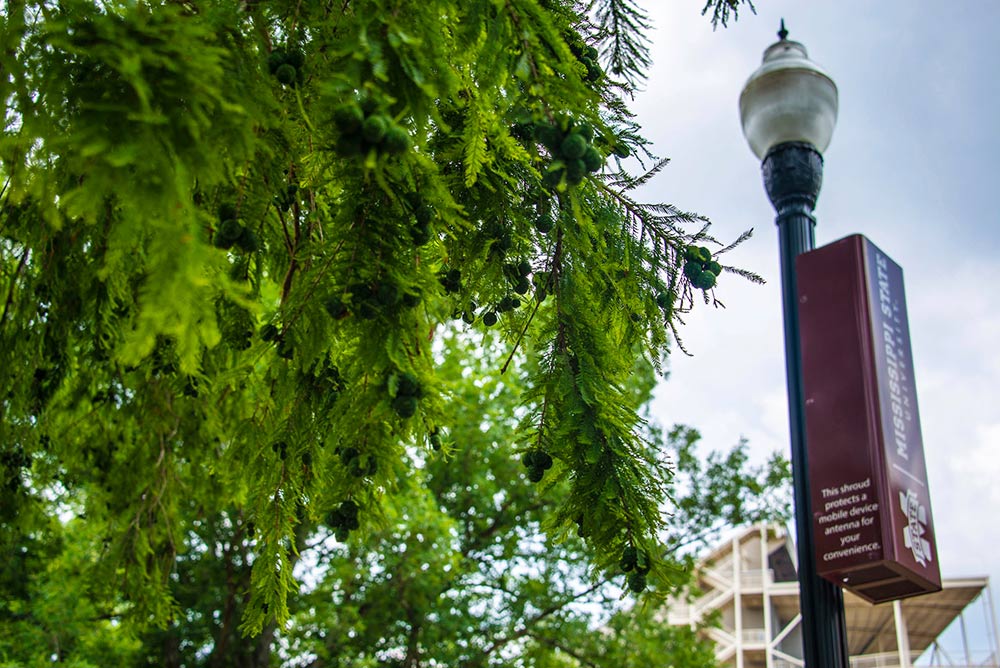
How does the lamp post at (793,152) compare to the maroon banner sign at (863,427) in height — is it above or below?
above

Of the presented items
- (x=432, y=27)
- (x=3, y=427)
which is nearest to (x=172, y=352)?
(x=3, y=427)

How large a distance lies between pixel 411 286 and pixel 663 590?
42.1 inches

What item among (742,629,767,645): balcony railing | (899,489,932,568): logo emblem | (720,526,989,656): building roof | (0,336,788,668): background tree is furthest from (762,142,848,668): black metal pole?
(742,629,767,645): balcony railing

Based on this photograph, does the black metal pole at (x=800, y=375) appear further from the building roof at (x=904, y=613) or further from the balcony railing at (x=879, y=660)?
the balcony railing at (x=879, y=660)

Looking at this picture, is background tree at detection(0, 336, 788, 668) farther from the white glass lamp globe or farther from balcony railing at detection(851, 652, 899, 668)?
balcony railing at detection(851, 652, 899, 668)

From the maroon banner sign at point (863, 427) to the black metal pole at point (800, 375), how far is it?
0.21 feet

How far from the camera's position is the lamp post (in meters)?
4.66

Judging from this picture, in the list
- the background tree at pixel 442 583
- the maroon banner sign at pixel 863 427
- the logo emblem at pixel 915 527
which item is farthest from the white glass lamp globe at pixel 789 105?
the background tree at pixel 442 583

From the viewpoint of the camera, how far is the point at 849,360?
15.1 feet

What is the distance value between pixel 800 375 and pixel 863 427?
475mm

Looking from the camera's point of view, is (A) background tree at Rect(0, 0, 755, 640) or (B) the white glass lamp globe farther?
(B) the white glass lamp globe

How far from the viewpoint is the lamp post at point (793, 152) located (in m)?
4.66

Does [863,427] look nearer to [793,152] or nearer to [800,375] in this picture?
[800,375]

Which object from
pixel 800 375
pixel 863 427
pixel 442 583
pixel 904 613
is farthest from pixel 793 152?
pixel 904 613
